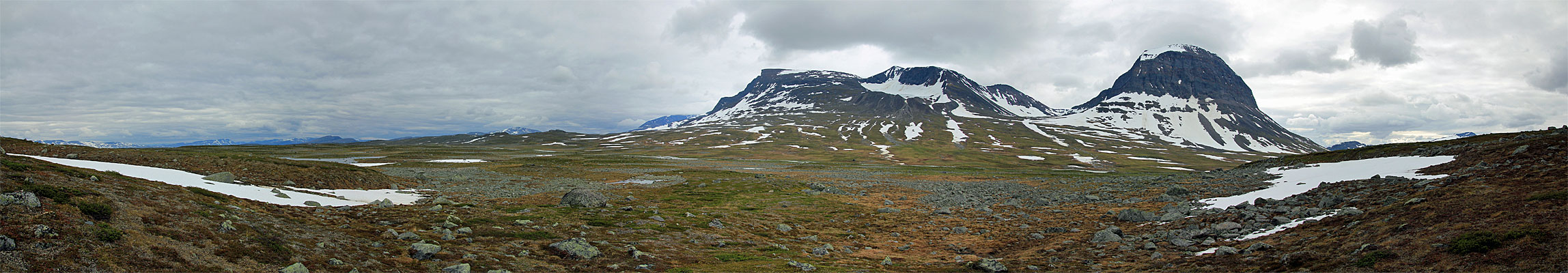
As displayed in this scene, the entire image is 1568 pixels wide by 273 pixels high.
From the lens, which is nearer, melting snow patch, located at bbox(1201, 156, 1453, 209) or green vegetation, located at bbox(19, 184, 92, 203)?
green vegetation, located at bbox(19, 184, 92, 203)

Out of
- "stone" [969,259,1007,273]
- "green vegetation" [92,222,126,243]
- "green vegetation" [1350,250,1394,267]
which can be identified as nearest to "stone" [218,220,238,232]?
"green vegetation" [92,222,126,243]

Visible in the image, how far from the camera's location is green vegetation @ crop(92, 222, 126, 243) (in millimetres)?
10195

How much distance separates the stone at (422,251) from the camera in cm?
1447

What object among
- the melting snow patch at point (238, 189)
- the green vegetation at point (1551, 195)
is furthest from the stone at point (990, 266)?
the melting snow patch at point (238, 189)

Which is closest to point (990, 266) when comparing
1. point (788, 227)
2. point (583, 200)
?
point (788, 227)

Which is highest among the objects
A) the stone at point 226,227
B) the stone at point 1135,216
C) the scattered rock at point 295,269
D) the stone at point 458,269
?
the stone at point 226,227

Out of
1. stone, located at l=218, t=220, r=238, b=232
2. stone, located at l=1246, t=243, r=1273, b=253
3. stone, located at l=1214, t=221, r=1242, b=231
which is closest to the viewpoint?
stone, located at l=218, t=220, r=238, b=232

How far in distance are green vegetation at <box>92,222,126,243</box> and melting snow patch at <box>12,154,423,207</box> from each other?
443 inches

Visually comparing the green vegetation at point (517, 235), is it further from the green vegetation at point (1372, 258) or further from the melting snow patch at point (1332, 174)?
the melting snow patch at point (1332, 174)

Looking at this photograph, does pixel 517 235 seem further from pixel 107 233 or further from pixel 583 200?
pixel 583 200

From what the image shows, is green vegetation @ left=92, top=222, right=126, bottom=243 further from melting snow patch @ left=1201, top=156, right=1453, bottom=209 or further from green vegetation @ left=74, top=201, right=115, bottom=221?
melting snow patch @ left=1201, top=156, right=1453, bottom=209

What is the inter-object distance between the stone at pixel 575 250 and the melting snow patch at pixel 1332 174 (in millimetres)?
26699

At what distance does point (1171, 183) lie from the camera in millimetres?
40188

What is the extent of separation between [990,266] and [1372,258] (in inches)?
327
